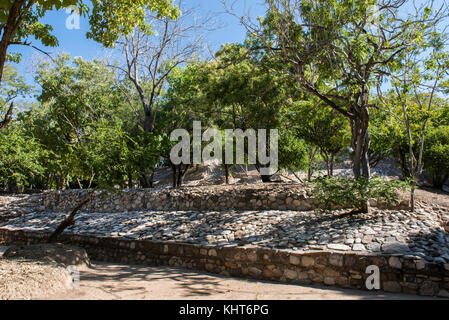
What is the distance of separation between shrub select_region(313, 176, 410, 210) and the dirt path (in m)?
2.49

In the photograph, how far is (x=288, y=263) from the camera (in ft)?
17.8

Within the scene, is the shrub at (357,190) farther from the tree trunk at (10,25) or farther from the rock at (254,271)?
the tree trunk at (10,25)

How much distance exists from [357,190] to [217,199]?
451 cm

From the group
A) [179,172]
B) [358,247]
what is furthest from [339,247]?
[179,172]

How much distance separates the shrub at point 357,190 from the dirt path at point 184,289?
8.16 feet

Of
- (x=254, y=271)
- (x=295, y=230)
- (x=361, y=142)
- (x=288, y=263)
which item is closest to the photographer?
(x=288, y=263)

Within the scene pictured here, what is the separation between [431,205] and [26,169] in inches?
762

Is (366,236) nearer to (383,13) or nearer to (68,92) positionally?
(383,13)

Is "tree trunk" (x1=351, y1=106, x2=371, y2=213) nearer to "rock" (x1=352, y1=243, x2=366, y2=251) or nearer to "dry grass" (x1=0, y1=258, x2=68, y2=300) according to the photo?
"rock" (x1=352, y1=243, x2=366, y2=251)

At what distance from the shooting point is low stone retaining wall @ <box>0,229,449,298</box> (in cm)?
445

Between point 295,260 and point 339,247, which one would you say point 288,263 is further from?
point 339,247
